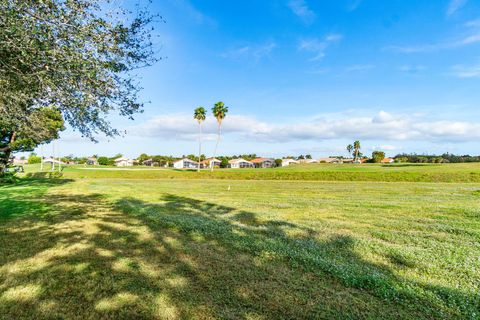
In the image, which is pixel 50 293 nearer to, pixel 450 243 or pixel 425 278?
pixel 425 278

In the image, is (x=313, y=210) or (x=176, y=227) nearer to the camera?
(x=176, y=227)

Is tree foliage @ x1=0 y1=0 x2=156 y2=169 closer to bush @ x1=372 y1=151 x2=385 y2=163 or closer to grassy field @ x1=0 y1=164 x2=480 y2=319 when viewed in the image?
grassy field @ x1=0 y1=164 x2=480 y2=319

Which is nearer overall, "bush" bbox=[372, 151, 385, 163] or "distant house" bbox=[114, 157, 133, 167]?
"bush" bbox=[372, 151, 385, 163]

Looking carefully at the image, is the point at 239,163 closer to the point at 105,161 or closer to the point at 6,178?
the point at 105,161

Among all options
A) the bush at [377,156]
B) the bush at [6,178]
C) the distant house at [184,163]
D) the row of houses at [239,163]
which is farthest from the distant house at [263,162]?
the bush at [6,178]

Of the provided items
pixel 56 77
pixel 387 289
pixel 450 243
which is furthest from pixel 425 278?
pixel 56 77

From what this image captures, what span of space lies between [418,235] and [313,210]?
5327mm

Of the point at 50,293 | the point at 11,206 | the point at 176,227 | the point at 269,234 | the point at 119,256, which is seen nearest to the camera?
the point at 50,293

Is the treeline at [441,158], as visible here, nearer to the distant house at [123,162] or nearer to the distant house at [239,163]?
the distant house at [239,163]

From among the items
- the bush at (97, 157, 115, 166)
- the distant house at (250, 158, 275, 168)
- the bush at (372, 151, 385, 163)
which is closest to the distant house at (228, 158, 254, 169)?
the distant house at (250, 158, 275, 168)

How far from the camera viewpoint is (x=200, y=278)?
5.32m

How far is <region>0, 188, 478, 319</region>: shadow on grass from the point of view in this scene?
→ 4207mm

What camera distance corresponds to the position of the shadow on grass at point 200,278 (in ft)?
13.8

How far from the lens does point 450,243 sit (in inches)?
305
